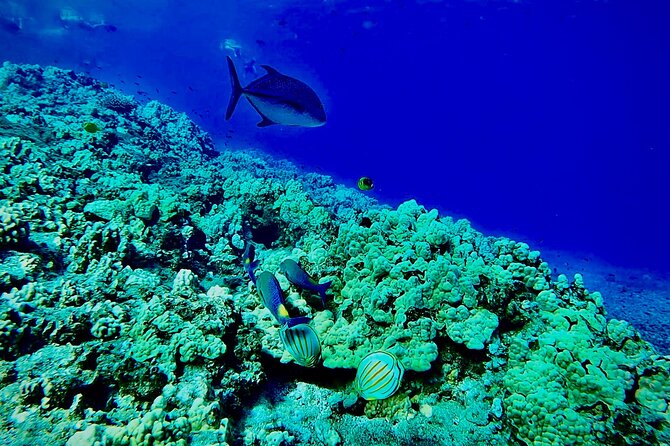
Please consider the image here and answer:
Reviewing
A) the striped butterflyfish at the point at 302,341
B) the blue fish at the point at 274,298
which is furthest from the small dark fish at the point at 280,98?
the striped butterflyfish at the point at 302,341

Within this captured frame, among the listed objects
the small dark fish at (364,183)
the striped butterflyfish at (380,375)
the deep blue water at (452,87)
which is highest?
the deep blue water at (452,87)

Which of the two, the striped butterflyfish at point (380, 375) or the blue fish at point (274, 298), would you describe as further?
the blue fish at point (274, 298)

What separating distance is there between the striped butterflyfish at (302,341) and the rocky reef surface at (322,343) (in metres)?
0.57

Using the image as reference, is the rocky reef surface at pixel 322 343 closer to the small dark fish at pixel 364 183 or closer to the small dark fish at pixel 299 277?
the small dark fish at pixel 299 277

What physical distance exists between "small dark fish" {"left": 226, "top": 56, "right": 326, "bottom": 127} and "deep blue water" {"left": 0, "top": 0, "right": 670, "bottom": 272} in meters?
26.2

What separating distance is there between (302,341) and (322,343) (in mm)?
788

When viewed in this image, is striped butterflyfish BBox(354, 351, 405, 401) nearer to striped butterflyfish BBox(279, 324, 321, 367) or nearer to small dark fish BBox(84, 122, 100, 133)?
striped butterflyfish BBox(279, 324, 321, 367)

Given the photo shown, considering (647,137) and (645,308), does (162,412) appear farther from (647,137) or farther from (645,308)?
(647,137)

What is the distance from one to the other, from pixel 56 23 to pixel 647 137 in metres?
182

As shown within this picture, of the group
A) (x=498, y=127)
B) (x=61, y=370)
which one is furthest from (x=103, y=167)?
(x=498, y=127)

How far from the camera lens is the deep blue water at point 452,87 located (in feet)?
147

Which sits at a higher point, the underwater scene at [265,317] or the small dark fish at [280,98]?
the small dark fish at [280,98]

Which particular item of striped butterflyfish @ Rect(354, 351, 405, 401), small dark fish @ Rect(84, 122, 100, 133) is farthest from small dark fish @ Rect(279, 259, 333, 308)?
small dark fish @ Rect(84, 122, 100, 133)

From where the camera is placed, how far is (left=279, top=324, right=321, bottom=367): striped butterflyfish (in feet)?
7.17
